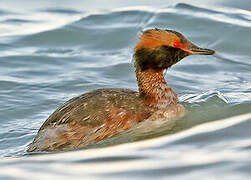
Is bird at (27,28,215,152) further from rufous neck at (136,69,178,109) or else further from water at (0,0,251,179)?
water at (0,0,251,179)

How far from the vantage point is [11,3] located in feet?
50.7

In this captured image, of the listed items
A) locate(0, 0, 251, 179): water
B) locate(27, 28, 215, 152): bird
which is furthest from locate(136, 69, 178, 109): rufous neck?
locate(0, 0, 251, 179): water

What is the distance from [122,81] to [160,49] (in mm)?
3028

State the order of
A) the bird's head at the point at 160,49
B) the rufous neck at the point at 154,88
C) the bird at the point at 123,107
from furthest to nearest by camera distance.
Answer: the rufous neck at the point at 154,88 → the bird's head at the point at 160,49 → the bird at the point at 123,107

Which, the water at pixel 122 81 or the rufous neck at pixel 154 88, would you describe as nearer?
the water at pixel 122 81

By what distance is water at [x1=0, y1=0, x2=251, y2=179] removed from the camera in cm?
602

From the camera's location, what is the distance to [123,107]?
7.86 metres

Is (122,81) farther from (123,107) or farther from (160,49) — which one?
(123,107)

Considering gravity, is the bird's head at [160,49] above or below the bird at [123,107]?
above

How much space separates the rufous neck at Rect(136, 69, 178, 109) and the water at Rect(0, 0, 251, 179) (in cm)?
41

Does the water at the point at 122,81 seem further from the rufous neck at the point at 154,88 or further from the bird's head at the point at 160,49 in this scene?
the bird's head at the point at 160,49

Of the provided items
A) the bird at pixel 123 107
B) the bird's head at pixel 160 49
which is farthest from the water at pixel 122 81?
the bird's head at pixel 160 49

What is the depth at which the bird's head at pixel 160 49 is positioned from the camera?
816 cm

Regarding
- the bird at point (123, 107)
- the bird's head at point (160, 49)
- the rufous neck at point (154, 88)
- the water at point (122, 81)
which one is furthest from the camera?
the rufous neck at point (154, 88)
